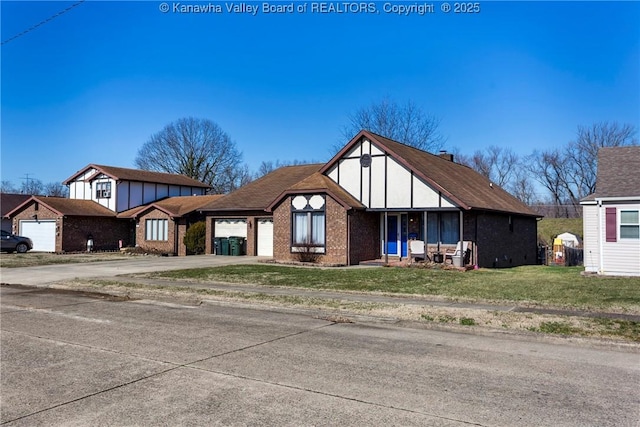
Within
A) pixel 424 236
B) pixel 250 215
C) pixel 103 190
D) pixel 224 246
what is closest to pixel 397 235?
pixel 424 236

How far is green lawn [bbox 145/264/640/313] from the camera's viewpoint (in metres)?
12.1

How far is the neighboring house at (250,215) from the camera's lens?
28.7m

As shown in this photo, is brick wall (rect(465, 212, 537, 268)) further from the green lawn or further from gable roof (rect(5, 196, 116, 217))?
gable roof (rect(5, 196, 116, 217))

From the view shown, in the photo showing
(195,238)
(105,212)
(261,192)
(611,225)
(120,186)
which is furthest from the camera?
(120,186)

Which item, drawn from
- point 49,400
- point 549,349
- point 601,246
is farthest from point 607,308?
point 49,400

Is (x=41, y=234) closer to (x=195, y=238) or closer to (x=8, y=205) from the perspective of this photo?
(x=195, y=238)

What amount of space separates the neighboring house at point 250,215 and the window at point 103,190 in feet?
35.6

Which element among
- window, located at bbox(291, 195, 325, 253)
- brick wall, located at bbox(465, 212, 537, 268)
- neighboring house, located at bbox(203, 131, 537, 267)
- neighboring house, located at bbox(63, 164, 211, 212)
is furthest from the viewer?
neighboring house, located at bbox(63, 164, 211, 212)

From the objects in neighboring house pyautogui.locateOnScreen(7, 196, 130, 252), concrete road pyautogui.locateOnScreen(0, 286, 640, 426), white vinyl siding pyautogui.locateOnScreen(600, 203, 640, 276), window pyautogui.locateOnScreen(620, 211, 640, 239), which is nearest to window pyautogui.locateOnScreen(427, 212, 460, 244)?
white vinyl siding pyautogui.locateOnScreen(600, 203, 640, 276)

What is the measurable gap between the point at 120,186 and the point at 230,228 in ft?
38.5

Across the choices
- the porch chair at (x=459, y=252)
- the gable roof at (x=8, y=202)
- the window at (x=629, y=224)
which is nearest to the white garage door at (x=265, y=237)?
the porch chair at (x=459, y=252)

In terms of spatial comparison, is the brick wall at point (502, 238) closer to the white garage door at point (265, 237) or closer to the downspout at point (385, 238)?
the downspout at point (385, 238)

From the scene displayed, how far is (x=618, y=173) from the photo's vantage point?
19688 millimetres

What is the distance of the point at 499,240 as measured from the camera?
81.2 feet
